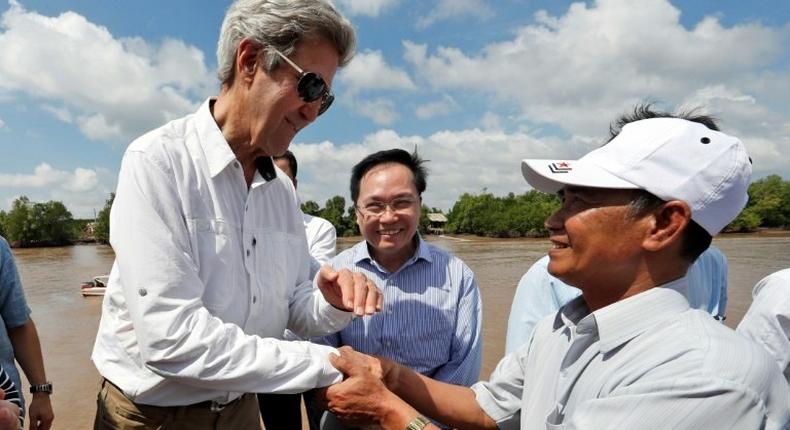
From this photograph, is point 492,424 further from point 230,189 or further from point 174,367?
point 230,189

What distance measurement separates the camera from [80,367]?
10688 millimetres

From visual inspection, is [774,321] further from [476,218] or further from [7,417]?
[476,218]

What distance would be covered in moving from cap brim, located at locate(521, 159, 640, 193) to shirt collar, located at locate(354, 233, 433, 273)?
3.86 feet

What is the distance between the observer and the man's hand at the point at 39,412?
2996 mm

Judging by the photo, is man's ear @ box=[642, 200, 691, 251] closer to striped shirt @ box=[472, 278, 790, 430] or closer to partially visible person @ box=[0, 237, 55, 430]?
striped shirt @ box=[472, 278, 790, 430]

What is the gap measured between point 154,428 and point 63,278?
30424 mm

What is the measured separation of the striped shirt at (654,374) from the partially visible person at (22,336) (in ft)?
9.48

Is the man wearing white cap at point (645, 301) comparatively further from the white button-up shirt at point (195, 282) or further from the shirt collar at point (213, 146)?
the shirt collar at point (213, 146)

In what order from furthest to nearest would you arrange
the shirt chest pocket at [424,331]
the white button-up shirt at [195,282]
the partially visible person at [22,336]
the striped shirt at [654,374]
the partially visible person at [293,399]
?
the partially visible person at [293,399], the shirt chest pocket at [424,331], the partially visible person at [22,336], the white button-up shirt at [195,282], the striped shirt at [654,374]

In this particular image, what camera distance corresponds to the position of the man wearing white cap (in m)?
1.32

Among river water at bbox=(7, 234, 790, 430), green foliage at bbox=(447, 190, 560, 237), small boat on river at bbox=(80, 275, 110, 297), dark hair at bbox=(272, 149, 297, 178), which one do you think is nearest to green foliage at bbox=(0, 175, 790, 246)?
green foliage at bbox=(447, 190, 560, 237)

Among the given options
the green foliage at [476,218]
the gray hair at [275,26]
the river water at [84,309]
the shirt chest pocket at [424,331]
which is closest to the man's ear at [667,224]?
the gray hair at [275,26]

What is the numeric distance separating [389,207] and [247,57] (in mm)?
1439

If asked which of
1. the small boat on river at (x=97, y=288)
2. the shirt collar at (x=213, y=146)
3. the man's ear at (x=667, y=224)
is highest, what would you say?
the shirt collar at (x=213, y=146)
